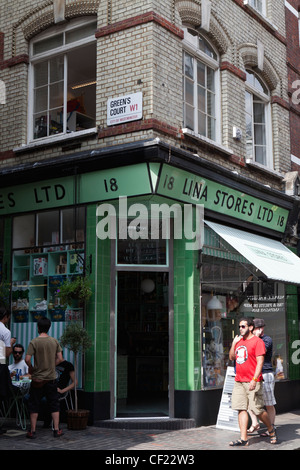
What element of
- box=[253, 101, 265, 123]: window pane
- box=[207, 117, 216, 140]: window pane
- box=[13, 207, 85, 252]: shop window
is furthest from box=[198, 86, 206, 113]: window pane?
box=[13, 207, 85, 252]: shop window

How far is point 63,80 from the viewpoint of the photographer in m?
11.2

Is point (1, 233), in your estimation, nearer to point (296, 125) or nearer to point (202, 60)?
point (202, 60)

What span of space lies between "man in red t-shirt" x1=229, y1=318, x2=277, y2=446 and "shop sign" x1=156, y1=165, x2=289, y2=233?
109 inches

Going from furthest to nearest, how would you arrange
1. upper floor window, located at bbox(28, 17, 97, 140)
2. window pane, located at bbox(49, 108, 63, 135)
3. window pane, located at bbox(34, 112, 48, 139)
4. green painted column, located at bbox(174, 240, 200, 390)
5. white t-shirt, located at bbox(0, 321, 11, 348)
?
window pane, located at bbox(34, 112, 48, 139), window pane, located at bbox(49, 108, 63, 135), upper floor window, located at bbox(28, 17, 97, 140), green painted column, located at bbox(174, 240, 200, 390), white t-shirt, located at bbox(0, 321, 11, 348)

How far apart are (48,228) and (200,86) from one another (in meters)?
4.03

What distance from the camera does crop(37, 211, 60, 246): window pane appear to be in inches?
419

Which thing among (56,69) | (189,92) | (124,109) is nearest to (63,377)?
(124,109)

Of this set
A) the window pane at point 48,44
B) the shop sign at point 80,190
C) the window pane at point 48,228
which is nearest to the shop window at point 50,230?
the window pane at point 48,228

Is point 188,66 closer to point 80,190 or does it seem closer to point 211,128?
point 211,128

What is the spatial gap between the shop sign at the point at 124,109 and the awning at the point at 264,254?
2354mm

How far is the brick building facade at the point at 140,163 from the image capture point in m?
9.77

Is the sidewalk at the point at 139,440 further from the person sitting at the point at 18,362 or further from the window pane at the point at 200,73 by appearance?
Result: the window pane at the point at 200,73

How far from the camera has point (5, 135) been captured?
37.8ft

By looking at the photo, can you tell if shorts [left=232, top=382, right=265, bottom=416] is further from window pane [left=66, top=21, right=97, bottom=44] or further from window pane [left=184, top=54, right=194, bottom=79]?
window pane [left=66, top=21, right=97, bottom=44]
